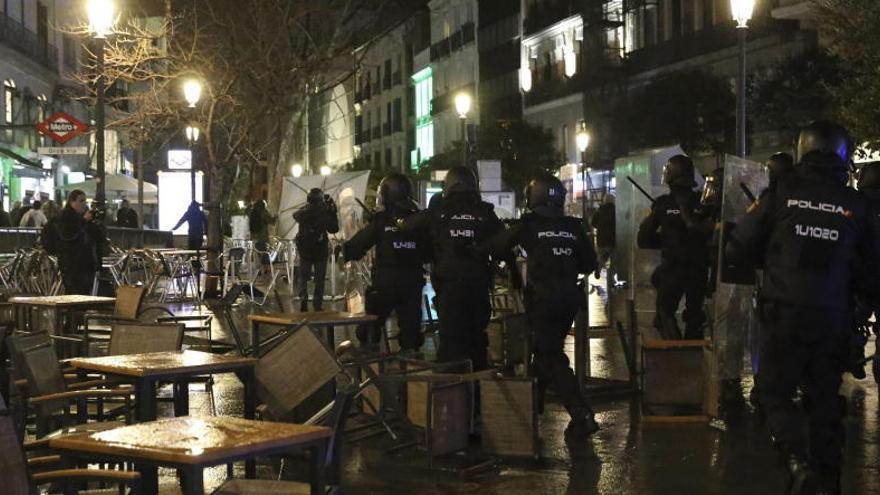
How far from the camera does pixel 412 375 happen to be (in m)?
8.36

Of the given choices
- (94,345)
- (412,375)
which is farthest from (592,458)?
(94,345)

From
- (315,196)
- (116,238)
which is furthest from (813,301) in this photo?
(116,238)

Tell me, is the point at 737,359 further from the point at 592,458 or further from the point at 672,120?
the point at 672,120

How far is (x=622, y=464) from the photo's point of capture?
342 inches

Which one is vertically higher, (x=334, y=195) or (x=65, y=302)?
(x=334, y=195)

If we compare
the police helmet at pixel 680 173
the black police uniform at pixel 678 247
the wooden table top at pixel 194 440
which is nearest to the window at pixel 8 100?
the black police uniform at pixel 678 247

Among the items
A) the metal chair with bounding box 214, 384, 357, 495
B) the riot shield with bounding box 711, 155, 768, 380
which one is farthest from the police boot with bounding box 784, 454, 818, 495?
the riot shield with bounding box 711, 155, 768, 380

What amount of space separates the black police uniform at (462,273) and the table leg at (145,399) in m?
3.22

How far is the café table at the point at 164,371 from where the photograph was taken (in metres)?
6.78

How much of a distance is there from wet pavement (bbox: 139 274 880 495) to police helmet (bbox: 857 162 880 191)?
179 cm

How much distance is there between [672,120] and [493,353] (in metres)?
28.9

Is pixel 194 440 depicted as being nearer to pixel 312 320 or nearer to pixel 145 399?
pixel 145 399

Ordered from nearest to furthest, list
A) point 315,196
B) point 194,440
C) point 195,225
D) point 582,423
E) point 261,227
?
1. point 194,440
2. point 582,423
3. point 315,196
4. point 261,227
5. point 195,225

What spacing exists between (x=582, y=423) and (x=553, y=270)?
1080 millimetres
